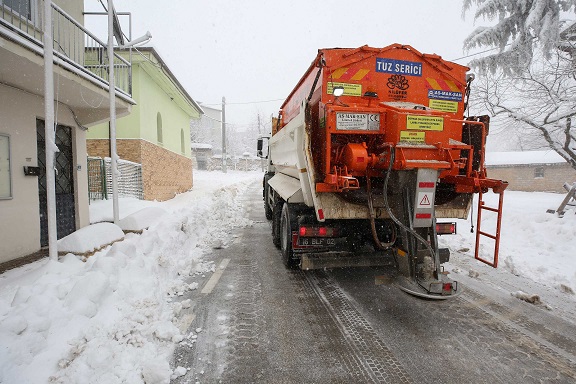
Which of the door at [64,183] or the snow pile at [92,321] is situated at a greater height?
the door at [64,183]

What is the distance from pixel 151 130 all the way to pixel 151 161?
138 centimetres

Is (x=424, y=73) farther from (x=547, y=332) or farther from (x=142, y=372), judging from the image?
(x=142, y=372)

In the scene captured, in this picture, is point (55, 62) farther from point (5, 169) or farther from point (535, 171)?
point (535, 171)

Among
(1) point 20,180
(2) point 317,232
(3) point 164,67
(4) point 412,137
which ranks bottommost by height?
(2) point 317,232

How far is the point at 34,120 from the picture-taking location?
5855 mm

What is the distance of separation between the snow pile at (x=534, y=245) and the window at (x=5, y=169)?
27.1 feet

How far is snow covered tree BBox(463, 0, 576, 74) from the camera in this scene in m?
9.20

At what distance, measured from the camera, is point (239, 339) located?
10.6 ft

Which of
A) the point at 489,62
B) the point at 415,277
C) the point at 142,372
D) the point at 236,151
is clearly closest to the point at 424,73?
the point at 415,277

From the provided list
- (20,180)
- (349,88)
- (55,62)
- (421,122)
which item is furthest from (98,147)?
(421,122)

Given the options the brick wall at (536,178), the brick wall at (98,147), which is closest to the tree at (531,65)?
the brick wall at (98,147)

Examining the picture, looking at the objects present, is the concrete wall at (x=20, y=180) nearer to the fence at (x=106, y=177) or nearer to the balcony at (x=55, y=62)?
the balcony at (x=55, y=62)

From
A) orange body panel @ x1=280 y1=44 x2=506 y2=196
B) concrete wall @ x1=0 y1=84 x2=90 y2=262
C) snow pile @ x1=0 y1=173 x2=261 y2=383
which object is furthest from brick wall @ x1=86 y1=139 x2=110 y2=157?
orange body panel @ x1=280 y1=44 x2=506 y2=196

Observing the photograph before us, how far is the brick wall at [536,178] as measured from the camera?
28750 millimetres
